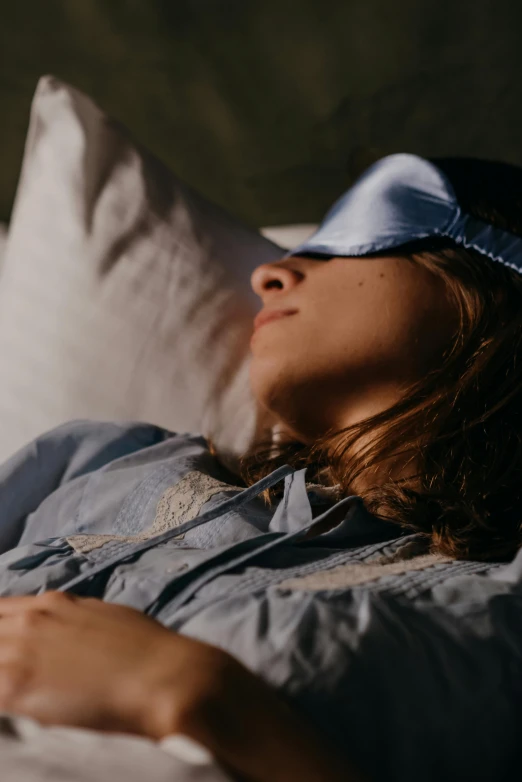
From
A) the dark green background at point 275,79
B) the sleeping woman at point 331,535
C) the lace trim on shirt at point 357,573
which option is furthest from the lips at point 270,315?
the dark green background at point 275,79

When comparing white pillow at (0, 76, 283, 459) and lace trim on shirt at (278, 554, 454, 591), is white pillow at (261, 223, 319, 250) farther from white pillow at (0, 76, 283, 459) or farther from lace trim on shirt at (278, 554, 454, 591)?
lace trim on shirt at (278, 554, 454, 591)

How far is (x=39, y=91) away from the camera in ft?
3.12

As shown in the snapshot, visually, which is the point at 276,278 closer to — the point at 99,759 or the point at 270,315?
the point at 270,315

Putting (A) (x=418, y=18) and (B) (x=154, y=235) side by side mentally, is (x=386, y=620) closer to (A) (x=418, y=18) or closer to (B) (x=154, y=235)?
(B) (x=154, y=235)

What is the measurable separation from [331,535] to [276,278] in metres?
0.31

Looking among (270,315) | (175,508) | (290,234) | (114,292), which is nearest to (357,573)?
(175,508)

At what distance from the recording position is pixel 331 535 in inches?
22.5

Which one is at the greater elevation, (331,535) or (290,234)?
(290,234)

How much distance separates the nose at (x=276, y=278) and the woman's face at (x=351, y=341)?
0.06ft

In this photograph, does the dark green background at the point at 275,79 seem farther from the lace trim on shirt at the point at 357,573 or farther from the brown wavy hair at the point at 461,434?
the lace trim on shirt at the point at 357,573

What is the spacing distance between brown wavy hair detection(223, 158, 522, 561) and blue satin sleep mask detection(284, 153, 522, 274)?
1 cm

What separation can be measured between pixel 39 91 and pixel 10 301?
27 cm

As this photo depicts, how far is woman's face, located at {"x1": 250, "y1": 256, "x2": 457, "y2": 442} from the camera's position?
2.28 ft

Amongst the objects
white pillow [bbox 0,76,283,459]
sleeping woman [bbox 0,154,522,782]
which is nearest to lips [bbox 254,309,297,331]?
sleeping woman [bbox 0,154,522,782]
